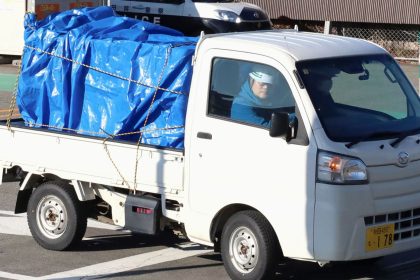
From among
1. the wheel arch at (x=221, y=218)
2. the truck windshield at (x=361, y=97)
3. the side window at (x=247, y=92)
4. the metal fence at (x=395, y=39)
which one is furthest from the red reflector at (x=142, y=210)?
the metal fence at (x=395, y=39)

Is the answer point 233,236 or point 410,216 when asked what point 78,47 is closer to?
point 233,236

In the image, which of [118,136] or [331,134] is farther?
[118,136]

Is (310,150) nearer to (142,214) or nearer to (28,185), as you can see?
(142,214)

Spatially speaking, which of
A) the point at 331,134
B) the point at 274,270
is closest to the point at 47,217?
the point at 274,270

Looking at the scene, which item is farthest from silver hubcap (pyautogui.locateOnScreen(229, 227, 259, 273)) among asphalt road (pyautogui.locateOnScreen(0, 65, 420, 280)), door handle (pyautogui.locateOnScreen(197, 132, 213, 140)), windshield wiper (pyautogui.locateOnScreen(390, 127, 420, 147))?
windshield wiper (pyautogui.locateOnScreen(390, 127, 420, 147))

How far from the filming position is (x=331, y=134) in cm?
705

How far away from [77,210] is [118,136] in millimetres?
798

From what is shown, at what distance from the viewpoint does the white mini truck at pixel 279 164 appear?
6930 mm

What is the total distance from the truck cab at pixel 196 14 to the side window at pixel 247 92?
15.4 m

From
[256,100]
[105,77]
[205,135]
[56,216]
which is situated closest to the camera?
[256,100]

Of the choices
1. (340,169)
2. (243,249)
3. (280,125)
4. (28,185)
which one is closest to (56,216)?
(28,185)

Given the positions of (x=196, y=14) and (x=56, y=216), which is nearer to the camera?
(x=56, y=216)

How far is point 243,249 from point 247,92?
4.13 feet

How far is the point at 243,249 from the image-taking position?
24.4 feet
